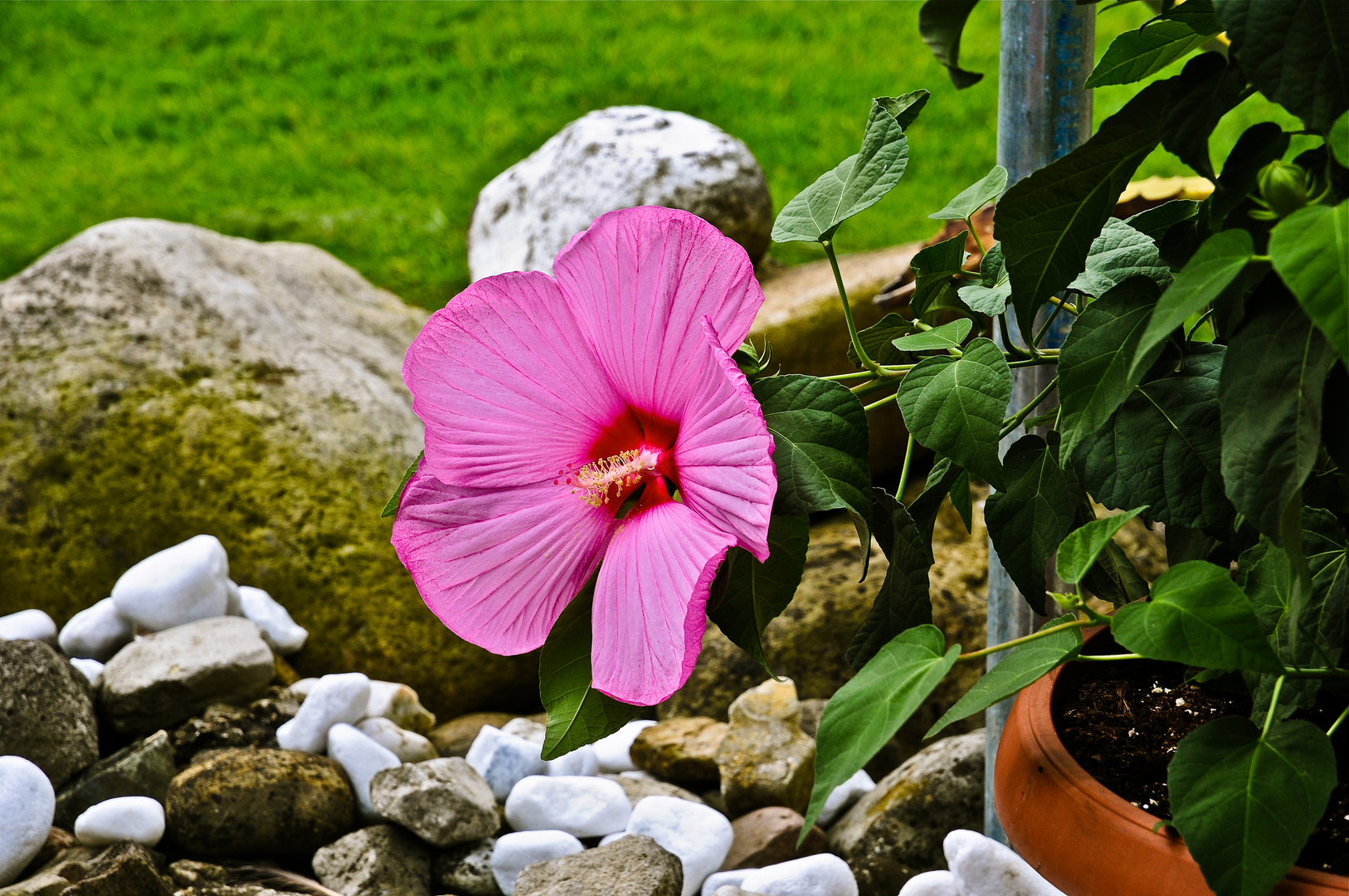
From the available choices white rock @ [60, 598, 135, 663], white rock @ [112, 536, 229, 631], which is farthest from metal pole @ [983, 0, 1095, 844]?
white rock @ [60, 598, 135, 663]

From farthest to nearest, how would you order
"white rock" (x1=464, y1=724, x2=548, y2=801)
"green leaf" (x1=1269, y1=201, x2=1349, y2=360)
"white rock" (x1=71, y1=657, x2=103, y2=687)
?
"white rock" (x1=71, y1=657, x2=103, y2=687)
"white rock" (x1=464, y1=724, x2=548, y2=801)
"green leaf" (x1=1269, y1=201, x2=1349, y2=360)

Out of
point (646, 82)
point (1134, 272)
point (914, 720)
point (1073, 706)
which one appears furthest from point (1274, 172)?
point (646, 82)

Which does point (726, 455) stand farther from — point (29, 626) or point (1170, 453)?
point (29, 626)

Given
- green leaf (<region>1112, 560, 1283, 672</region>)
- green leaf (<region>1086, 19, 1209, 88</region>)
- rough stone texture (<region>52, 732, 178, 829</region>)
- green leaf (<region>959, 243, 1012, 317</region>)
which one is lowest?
rough stone texture (<region>52, 732, 178, 829</region>)

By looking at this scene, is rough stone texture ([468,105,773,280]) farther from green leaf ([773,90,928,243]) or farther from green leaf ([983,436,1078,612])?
green leaf ([983,436,1078,612])

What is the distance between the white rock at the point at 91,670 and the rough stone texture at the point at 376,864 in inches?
21.0

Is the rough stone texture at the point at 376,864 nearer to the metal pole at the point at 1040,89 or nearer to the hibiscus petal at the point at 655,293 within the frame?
the metal pole at the point at 1040,89

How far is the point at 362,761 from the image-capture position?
1620 millimetres

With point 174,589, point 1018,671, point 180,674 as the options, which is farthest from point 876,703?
point 174,589

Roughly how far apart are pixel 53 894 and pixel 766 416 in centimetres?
114

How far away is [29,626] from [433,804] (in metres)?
0.90

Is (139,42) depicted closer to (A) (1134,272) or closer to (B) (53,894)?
(B) (53,894)

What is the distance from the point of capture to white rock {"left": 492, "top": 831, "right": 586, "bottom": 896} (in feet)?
4.80

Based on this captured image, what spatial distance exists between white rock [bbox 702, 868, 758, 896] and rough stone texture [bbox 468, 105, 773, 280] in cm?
155
